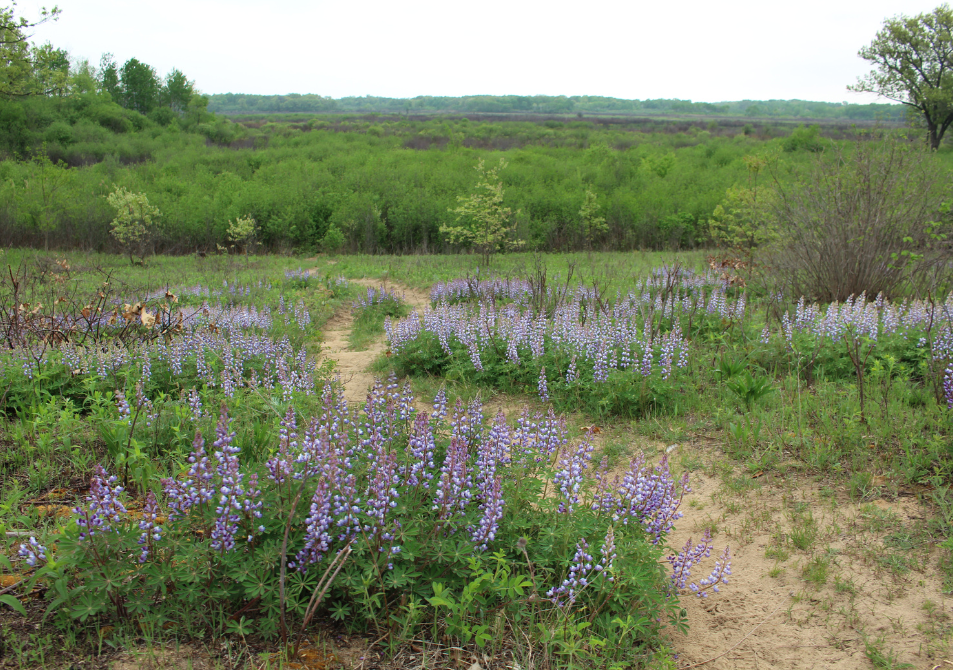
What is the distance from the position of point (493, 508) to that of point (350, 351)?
6794 mm

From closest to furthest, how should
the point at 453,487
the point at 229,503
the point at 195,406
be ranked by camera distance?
the point at 229,503
the point at 453,487
the point at 195,406

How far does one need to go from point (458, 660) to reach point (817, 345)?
16.3ft

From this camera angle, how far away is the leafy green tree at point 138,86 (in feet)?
163

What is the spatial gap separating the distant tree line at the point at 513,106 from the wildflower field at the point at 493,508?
4721 inches

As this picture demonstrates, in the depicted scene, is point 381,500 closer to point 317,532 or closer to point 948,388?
point 317,532

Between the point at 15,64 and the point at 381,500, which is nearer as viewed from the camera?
the point at 381,500

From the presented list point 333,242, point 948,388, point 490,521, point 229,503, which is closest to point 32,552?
point 229,503

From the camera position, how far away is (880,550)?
3.71 m

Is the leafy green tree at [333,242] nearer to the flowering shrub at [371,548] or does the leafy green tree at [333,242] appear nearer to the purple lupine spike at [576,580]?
the flowering shrub at [371,548]

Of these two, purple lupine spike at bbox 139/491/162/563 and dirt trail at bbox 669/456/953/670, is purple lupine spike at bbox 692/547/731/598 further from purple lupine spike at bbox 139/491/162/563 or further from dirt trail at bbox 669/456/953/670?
purple lupine spike at bbox 139/491/162/563

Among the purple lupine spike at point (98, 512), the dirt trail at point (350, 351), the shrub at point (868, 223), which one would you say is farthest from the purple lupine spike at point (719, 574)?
the shrub at point (868, 223)

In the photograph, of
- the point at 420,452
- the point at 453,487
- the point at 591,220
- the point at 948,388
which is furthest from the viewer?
the point at 591,220

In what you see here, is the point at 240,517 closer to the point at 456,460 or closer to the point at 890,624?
the point at 456,460

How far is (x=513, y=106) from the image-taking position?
13438 cm
